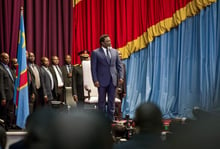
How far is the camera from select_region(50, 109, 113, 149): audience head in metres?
0.96

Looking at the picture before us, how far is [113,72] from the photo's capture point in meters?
6.00

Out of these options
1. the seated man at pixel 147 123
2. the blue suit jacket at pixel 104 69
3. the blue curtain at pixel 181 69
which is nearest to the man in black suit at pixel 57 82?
the blue curtain at pixel 181 69

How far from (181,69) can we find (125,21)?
1546 mm

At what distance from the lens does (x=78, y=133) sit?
0.96 metres

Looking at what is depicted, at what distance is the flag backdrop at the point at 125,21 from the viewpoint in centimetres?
881

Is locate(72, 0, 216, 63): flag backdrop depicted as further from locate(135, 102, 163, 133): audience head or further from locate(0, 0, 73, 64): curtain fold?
locate(135, 102, 163, 133): audience head

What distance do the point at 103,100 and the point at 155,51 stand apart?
325 cm

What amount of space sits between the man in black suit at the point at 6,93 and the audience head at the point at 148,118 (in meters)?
5.53

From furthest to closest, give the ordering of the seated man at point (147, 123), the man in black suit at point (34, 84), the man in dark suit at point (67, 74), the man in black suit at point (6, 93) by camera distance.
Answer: the man in dark suit at point (67, 74)
the man in black suit at point (34, 84)
the man in black suit at point (6, 93)
the seated man at point (147, 123)

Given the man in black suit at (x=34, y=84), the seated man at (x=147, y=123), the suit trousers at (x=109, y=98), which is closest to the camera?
the seated man at (x=147, y=123)

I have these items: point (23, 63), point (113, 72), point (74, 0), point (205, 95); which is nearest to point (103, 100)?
point (113, 72)

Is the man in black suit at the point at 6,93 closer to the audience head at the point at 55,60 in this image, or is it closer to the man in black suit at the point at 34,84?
the man in black suit at the point at 34,84

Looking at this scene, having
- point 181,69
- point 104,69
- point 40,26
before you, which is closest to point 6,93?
point 104,69

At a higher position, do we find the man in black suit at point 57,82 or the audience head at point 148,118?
the man in black suit at point 57,82
